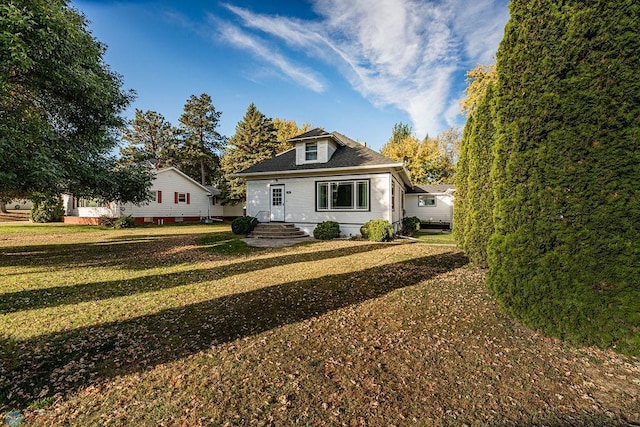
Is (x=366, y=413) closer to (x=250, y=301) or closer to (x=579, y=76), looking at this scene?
(x=250, y=301)

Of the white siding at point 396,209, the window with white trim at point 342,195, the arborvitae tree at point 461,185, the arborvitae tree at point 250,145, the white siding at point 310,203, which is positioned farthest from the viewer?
the arborvitae tree at point 250,145

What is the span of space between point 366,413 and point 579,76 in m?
4.34

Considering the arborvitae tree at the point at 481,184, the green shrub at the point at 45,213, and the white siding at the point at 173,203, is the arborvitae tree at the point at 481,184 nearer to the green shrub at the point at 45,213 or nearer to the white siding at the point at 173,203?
the white siding at the point at 173,203

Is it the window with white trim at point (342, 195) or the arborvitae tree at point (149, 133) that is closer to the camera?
the window with white trim at point (342, 195)

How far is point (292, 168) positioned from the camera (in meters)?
14.8

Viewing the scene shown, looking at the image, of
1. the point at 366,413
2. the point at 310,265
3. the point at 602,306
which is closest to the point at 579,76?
the point at 602,306

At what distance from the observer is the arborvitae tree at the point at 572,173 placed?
10.0 ft

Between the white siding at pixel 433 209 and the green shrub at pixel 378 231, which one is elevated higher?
the white siding at pixel 433 209

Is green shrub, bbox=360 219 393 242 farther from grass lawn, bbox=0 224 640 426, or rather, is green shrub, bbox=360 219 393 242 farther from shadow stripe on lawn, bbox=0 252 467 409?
shadow stripe on lawn, bbox=0 252 467 409

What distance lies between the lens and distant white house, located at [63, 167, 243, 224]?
22.5m

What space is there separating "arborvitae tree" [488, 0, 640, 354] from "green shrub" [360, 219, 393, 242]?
27.4ft

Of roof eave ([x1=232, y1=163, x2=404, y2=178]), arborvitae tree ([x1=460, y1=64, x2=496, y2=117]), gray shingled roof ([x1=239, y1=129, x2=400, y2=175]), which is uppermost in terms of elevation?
arborvitae tree ([x1=460, y1=64, x2=496, y2=117])

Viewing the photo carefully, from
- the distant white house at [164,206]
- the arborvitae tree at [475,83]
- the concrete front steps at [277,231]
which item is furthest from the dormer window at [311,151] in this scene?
the arborvitae tree at [475,83]

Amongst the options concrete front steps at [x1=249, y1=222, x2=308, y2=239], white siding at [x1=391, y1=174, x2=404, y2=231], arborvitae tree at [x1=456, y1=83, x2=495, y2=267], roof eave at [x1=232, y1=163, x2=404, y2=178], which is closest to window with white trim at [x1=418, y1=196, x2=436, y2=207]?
white siding at [x1=391, y1=174, x2=404, y2=231]
